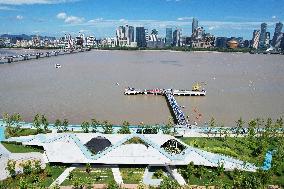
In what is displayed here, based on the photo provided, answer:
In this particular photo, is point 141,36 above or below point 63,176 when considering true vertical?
above

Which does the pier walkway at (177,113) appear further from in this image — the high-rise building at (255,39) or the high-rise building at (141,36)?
the high-rise building at (255,39)

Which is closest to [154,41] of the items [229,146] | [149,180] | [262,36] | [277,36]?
[277,36]

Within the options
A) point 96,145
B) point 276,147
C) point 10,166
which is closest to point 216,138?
point 276,147

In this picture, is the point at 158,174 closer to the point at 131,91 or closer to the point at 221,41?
the point at 131,91

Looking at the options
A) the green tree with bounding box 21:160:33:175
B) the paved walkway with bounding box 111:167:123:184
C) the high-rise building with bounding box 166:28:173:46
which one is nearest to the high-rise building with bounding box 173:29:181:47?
the high-rise building with bounding box 166:28:173:46

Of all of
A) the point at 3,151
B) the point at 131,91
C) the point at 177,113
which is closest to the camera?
the point at 3,151

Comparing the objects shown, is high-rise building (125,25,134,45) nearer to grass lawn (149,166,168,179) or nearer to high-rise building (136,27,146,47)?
high-rise building (136,27,146,47)

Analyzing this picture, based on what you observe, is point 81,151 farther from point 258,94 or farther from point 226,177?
point 258,94
